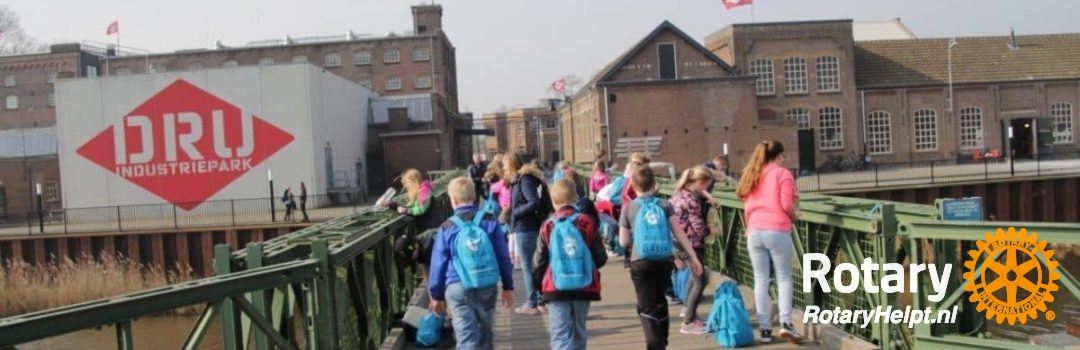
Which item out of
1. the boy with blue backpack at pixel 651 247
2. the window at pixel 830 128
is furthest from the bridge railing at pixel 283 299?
the window at pixel 830 128

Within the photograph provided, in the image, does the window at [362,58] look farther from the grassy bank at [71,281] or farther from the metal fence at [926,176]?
the grassy bank at [71,281]

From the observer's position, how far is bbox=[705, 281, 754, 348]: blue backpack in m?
7.29

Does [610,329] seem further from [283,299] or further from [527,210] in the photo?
[283,299]

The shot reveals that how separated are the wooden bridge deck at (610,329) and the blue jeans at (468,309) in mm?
A: 1719

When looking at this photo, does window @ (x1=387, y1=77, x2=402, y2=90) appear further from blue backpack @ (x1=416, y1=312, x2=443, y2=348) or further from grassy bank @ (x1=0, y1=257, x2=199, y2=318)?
blue backpack @ (x1=416, y1=312, x2=443, y2=348)

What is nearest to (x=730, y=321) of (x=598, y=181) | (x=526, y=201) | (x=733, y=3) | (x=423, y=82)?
(x=526, y=201)

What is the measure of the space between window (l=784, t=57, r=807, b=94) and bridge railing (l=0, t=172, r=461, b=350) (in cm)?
4413

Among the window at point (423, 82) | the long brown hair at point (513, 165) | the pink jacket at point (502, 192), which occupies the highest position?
the window at point (423, 82)

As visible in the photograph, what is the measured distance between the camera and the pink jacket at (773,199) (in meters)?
6.80

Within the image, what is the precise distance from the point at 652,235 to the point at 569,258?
2.82 ft

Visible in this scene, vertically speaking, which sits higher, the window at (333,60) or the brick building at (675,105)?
the window at (333,60)

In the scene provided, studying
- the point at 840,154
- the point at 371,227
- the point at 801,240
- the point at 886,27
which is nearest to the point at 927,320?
the point at 801,240

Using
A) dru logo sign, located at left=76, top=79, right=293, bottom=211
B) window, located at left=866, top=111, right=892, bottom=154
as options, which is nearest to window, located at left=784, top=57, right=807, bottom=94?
window, located at left=866, top=111, right=892, bottom=154

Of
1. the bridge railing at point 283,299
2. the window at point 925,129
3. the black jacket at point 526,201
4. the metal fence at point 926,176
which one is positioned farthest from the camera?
the window at point 925,129
